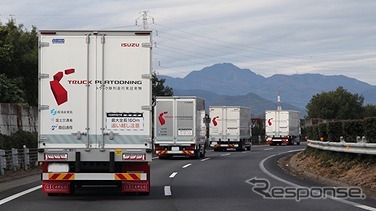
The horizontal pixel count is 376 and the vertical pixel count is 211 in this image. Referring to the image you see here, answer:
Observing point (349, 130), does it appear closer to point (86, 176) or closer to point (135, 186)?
point (135, 186)

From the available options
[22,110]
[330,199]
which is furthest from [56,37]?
[22,110]

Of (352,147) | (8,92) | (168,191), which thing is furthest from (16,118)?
(352,147)

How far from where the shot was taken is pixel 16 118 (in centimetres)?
3203

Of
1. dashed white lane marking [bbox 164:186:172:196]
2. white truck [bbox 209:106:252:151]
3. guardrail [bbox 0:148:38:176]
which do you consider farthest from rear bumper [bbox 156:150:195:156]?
dashed white lane marking [bbox 164:186:172:196]

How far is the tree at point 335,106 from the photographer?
516 ft

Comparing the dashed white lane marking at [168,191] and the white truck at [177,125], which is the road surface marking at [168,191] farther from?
the white truck at [177,125]

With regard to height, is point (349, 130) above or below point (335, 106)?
below

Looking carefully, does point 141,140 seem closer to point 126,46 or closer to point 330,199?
point 126,46

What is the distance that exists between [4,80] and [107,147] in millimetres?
25718

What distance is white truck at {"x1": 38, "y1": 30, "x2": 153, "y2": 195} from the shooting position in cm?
1551

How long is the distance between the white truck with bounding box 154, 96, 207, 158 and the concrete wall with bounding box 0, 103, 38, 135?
22.3 feet

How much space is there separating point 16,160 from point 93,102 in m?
12.4

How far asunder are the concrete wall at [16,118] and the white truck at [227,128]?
844 inches

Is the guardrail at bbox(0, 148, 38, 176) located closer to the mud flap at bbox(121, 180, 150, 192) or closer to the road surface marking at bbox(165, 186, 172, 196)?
the road surface marking at bbox(165, 186, 172, 196)
